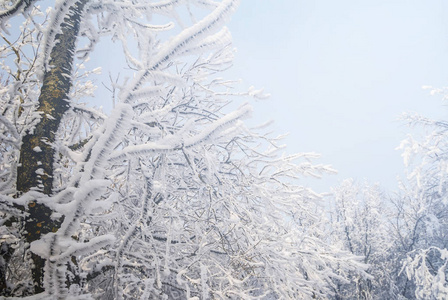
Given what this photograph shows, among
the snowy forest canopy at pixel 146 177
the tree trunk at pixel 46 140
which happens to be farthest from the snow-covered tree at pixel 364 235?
the tree trunk at pixel 46 140

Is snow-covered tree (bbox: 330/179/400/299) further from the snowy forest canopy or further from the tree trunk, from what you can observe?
the tree trunk

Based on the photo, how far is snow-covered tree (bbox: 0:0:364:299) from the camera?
1.15 metres

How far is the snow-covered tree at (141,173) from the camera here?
3.79 feet

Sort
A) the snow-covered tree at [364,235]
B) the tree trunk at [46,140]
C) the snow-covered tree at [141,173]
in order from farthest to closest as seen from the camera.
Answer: the snow-covered tree at [364,235] < the tree trunk at [46,140] < the snow-covered tree at [141,173]

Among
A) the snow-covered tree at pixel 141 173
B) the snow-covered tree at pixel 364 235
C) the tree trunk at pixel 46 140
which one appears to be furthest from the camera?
the snow-covered tree at pixel 364 235

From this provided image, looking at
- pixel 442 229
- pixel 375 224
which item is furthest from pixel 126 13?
pixel 375 224

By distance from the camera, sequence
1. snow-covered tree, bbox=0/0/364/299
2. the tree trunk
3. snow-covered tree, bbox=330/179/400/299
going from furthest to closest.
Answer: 1. snow-covered tree, bbox=330/179/400/299
2. the tree trunk
3. snow-covered tree, bbox=0/0/364/299

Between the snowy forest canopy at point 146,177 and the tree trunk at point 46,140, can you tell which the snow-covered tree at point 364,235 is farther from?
the tree trunk at point 46,140

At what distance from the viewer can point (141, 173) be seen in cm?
264

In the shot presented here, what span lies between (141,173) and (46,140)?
0.91 m

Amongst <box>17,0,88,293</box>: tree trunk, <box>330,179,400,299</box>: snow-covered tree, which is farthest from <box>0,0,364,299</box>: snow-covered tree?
<box>330,179,400,299</box>: snow-covered tree

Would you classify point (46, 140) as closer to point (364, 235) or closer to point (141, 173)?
point (141, 173)

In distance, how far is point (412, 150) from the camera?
5.39 meters

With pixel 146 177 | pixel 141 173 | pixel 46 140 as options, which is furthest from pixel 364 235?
pixel 46 140
